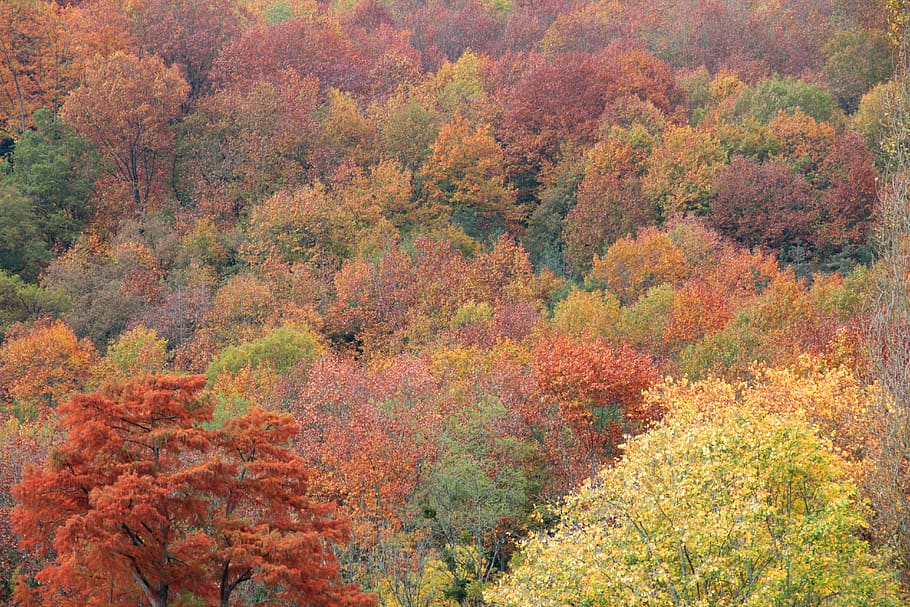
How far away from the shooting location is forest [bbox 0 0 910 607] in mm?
22938

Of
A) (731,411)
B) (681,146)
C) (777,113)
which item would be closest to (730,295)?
(681,146)

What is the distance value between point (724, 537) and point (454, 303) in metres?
40.7

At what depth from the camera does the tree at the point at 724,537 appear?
19.9 meters

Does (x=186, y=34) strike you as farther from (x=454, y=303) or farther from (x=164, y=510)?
(x=164, y=510)

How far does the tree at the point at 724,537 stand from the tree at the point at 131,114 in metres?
57.3

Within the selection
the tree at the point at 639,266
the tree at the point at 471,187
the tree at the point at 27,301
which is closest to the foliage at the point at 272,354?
the tree at the point at 27,301

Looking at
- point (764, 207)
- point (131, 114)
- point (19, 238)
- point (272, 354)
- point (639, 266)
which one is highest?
point (131, 114)

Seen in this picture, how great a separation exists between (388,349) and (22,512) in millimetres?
33250

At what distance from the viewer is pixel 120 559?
2380 centimetres

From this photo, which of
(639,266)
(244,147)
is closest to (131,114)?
(244,147)

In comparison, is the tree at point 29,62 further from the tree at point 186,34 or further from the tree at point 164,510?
the tree at point 164,510

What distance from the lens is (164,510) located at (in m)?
24.6

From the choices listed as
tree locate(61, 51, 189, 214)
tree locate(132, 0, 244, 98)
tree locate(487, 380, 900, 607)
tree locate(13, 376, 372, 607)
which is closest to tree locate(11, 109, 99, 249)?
tree locate(61, 51, 189, 214)

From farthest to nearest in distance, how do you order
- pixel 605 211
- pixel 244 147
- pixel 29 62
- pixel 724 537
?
1. pixel 29 62
2. pixel 244 147
3. pixel 605 211
4. pixel 724 537
